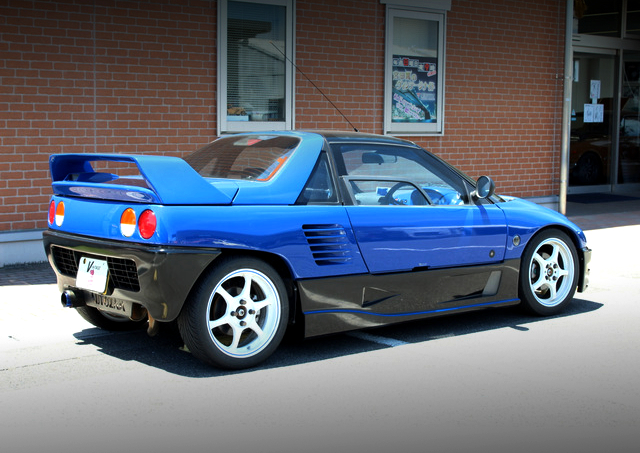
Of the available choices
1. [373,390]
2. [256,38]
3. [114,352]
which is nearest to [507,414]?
[373,390]

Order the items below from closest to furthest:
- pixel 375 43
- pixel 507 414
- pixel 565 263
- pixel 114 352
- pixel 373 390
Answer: pixel 507 414, pixel 373 390, pixel 114 352, pixel 565 263, pixel 375 43

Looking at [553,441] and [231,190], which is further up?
[231,190]

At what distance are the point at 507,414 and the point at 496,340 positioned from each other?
1.64 meters

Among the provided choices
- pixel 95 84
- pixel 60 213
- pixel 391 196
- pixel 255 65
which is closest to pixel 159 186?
pixel 60 213

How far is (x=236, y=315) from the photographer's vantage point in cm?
A: 507

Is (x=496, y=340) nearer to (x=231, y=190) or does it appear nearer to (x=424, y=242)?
(x=424, y=242)

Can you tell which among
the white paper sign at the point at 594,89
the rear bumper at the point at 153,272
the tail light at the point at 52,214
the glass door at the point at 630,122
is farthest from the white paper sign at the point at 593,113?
the rear bumper at the point at 153,272

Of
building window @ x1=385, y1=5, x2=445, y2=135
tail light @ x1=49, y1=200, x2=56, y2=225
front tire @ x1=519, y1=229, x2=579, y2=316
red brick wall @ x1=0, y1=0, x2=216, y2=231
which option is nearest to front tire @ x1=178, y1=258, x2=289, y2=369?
tail light @ x1=49, y1=200, x2=56, y2=225

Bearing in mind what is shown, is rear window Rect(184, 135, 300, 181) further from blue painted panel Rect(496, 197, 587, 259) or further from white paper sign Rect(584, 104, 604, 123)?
white paper sign Rect(584, 104, 604, 123)

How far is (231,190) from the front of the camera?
5.17 meters

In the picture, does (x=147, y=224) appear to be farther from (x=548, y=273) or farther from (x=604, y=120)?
(x=604, y=120)

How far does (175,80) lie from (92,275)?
5.15 metres

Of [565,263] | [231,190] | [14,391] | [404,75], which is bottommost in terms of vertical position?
[14,391]

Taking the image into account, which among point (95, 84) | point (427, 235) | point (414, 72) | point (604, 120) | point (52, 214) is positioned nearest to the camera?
point (52, 214)
